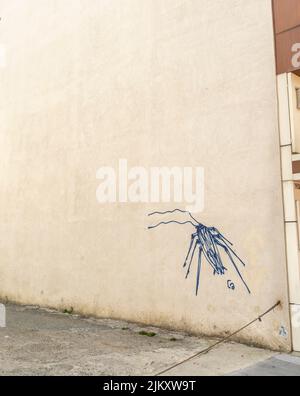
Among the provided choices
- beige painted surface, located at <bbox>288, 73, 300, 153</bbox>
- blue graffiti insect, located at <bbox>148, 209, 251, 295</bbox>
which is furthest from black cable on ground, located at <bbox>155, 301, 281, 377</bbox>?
beige painted surface, located at <bbox>288, 73, 300, 153</bbox>

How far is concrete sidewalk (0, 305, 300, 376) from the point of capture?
18.3ft

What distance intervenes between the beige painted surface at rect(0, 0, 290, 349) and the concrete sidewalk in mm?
408

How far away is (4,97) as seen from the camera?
12.1 meters

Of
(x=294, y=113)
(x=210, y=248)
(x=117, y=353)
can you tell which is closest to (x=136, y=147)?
(x=210, y=248)

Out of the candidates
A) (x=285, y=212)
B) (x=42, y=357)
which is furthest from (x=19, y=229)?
(x=285, y=212)

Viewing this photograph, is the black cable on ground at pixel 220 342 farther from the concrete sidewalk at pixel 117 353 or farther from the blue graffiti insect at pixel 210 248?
the blue graffiti insect at pixel 210 248

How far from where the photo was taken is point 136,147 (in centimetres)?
851

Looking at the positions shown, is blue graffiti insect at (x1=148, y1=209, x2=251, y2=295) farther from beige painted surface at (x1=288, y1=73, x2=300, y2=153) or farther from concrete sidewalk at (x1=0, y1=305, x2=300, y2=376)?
beige painted surface at (x1=288, y1=73, x2=300, y2=153)

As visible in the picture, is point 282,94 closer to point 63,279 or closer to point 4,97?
point 63,279

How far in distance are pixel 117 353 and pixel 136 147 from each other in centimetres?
393

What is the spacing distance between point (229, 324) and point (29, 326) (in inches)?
153

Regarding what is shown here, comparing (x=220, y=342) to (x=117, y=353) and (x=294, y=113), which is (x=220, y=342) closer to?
(x=117, y=353)

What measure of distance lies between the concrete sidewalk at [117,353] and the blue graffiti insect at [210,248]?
1030mm
